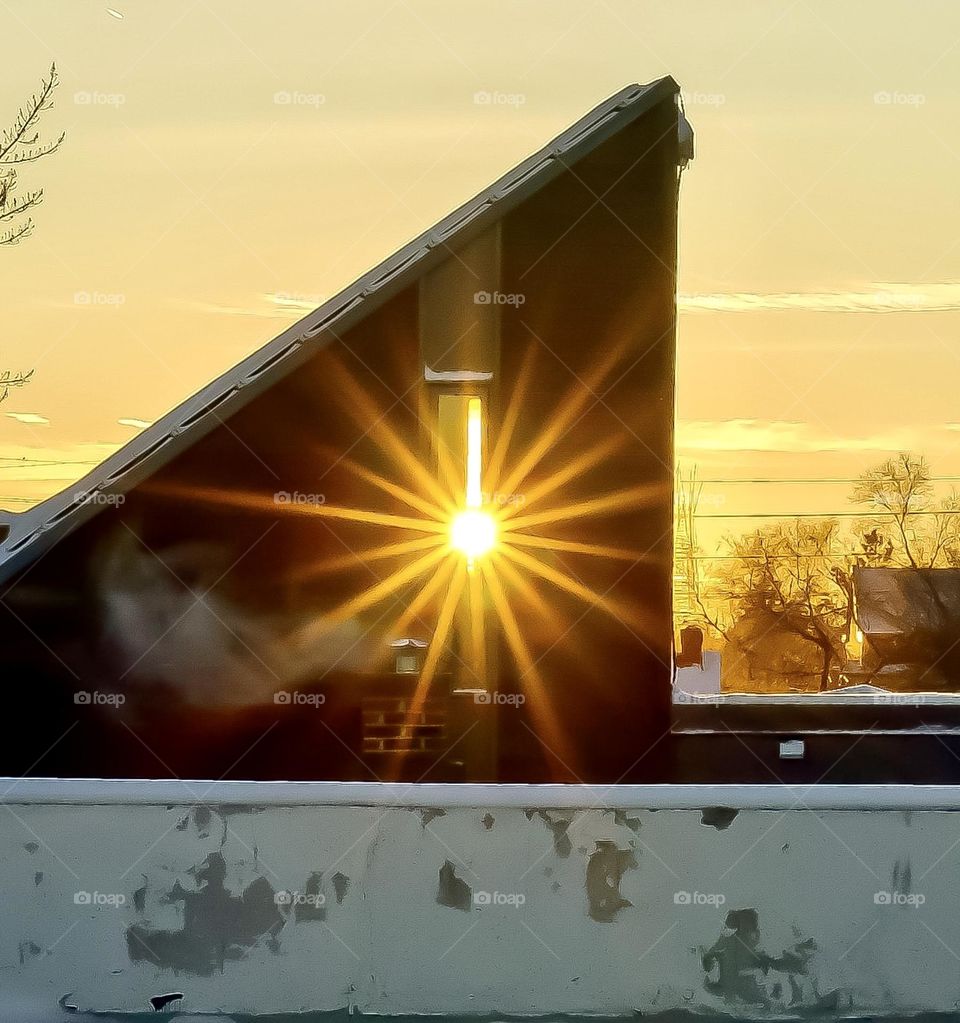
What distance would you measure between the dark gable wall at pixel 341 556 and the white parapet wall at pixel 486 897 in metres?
3.44

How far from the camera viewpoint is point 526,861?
14.9 feet

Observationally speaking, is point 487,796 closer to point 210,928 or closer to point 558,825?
point 558,825

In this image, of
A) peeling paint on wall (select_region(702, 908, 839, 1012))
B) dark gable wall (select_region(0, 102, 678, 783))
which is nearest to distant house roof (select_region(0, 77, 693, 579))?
dark gable wall (select_region(0, 102, 678, 783))

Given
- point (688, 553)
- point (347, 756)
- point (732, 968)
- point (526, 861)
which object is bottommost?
point (732, 968)

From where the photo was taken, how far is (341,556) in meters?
8.61

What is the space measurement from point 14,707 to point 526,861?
18.9 ft

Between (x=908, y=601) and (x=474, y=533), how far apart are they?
146 feet

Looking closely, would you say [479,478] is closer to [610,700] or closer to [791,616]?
[610,700]

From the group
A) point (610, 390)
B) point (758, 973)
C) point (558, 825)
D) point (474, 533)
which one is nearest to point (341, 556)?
point (474, 533)

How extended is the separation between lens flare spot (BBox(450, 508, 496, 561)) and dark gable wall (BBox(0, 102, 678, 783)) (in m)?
0.46

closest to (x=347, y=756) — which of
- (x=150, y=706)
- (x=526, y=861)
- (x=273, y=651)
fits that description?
(x=273, y=651)

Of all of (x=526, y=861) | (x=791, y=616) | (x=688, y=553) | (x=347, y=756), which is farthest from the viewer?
(x=791, y=616)

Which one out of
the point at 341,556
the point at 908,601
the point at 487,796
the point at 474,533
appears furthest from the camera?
the point at 908,601

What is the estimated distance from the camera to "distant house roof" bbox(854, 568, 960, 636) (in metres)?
47.0
